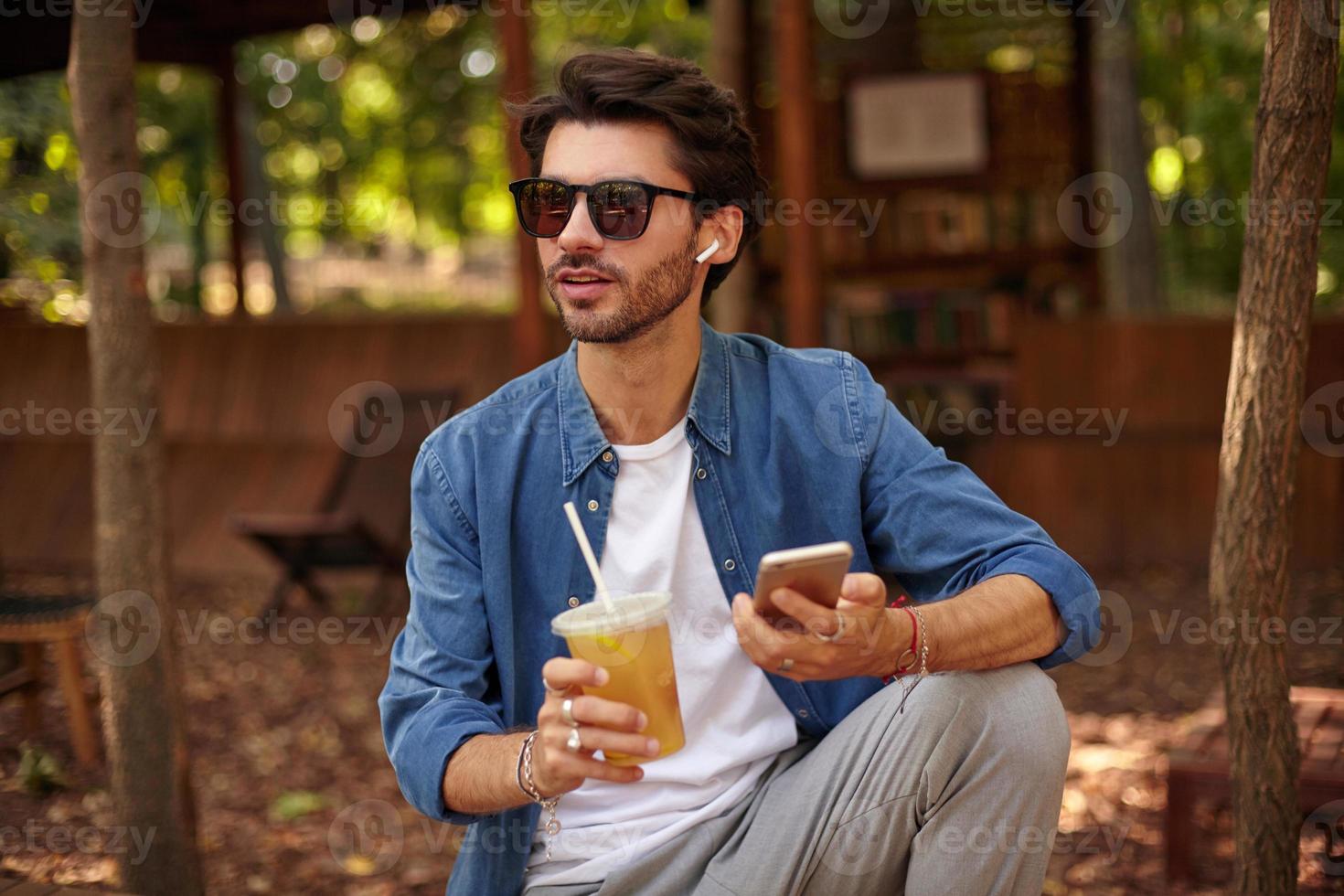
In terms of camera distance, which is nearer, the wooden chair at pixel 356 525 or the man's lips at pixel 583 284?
the man's lips at pixel 583 284

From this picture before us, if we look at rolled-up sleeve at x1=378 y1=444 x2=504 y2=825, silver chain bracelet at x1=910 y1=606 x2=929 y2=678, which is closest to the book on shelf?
rolled-up sleeve at x1=378 y1=444 x2=504 y2=825

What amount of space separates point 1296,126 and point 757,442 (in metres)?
1.22

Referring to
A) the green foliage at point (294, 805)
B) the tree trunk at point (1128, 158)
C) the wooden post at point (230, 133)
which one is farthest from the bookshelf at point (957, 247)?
the green foliage at point (294, 805)

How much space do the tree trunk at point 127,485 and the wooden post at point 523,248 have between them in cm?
284

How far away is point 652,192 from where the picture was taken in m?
2.35

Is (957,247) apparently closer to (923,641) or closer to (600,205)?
(600,205)

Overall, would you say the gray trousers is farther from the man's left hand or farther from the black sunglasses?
the black sunglasses

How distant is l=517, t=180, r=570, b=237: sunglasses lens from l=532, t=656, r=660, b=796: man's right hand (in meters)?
0.90

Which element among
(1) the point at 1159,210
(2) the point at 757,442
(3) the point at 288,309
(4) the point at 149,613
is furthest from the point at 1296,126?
(3) the point at 288,309

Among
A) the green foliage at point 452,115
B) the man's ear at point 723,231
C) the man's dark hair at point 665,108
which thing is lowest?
the man's ear at point 723,231

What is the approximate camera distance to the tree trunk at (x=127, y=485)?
2.99 metres

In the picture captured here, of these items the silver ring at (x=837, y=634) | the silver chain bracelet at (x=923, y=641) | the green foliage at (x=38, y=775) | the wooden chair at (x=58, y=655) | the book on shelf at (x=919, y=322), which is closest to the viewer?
the silver ring at (x=837, y=634)

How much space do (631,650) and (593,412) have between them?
0.74 metres

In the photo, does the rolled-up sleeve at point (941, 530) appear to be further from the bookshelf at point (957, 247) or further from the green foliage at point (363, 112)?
the bookshelf at point (957, 247)
